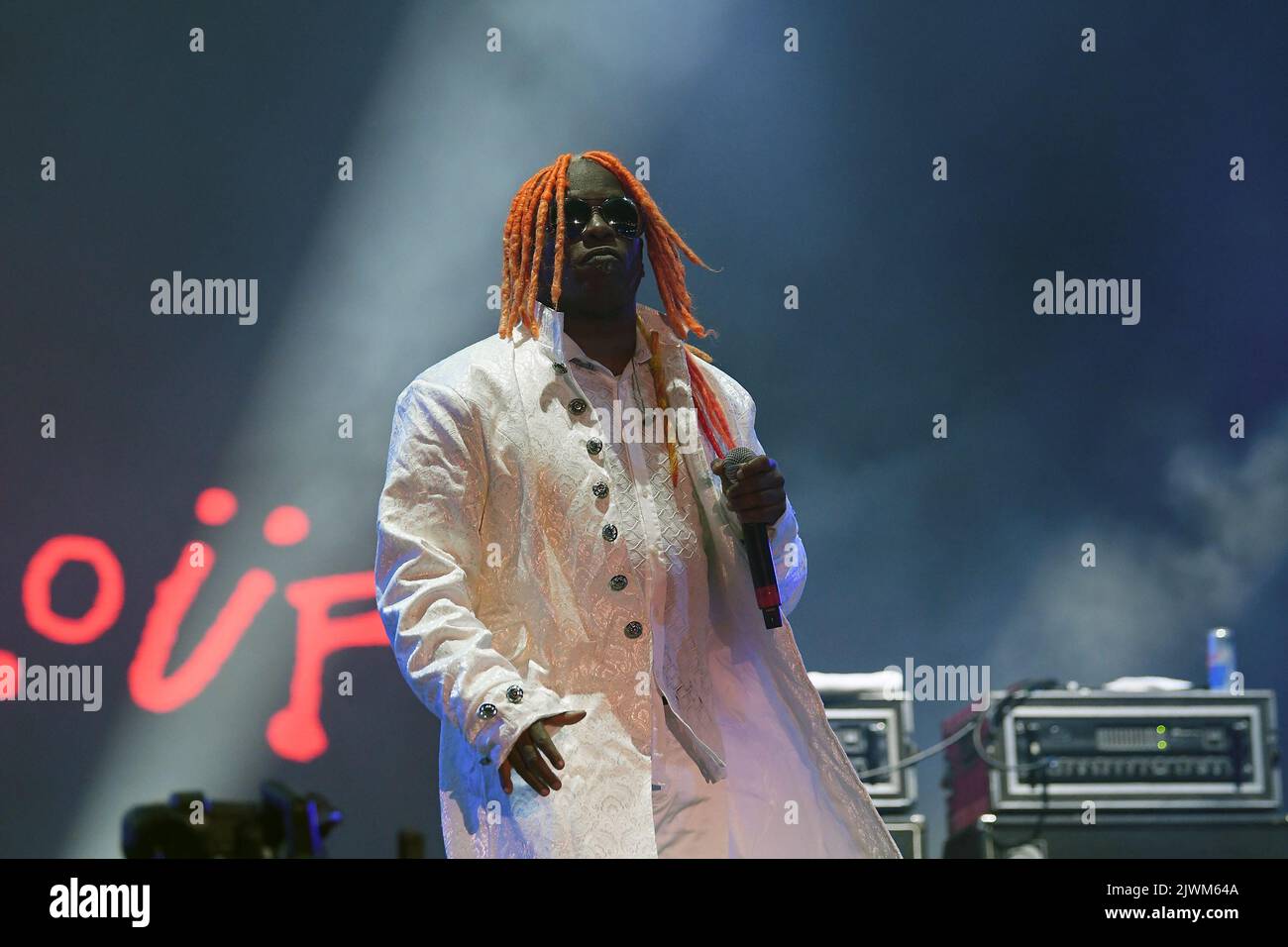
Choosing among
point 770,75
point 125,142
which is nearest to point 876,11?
point 770,75

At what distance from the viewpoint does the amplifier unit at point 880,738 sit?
178 inches

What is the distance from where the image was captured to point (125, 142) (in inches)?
179

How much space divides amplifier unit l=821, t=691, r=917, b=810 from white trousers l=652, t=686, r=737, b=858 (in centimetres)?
130

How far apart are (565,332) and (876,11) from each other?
166 centimetres

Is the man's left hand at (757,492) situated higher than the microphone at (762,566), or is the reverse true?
the man's left hand at (757,492)

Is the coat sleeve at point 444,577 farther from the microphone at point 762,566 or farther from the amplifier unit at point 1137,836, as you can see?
the amplifier unit at point 1137,836

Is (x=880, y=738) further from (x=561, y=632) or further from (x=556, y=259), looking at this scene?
(x=556, y=259)

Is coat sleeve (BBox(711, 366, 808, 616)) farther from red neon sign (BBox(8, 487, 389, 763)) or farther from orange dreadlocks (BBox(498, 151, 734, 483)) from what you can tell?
red neon sign (BBox(8, 487, 389, 763))

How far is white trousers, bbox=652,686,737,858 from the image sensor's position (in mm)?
3238

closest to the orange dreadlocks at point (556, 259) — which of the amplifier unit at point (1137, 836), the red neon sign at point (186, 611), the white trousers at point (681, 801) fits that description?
the white trousers at point (681, 801)

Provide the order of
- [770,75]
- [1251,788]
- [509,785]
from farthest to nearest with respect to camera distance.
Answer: [770,75], [1251,788], [509,785]

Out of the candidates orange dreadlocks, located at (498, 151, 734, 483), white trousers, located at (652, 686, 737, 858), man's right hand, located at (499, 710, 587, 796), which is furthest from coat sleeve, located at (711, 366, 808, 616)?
man's right hand, located at (499, 710, 587, 796)

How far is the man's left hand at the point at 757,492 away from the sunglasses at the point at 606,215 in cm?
60

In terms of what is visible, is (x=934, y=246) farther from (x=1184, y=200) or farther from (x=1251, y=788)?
(x=1251, y=788)
